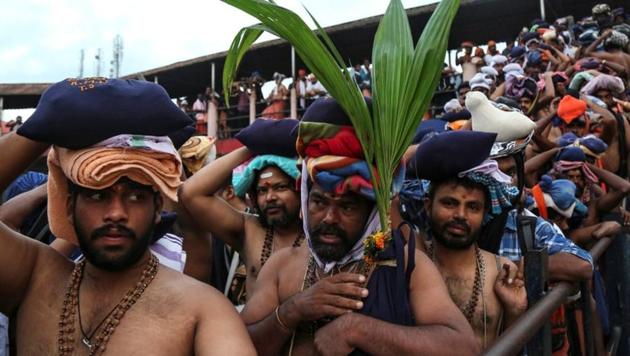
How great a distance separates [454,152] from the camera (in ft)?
8.43

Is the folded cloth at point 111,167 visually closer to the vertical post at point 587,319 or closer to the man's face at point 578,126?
the vertical post at point 587,319

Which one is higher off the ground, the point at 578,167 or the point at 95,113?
the point at 95,113

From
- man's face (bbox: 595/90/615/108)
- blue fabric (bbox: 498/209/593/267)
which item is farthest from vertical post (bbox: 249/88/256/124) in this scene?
blue fabric (bbox: 498/209/593/267)

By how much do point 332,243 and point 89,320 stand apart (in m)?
0.85

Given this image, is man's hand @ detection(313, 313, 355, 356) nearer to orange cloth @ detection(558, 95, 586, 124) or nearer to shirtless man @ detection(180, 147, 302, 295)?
shirtless man @ detection(180, 147, 302, 295)

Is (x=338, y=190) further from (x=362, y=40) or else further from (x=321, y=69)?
(x=362, y=40)

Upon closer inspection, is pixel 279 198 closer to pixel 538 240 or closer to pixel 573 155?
pixel 538 240

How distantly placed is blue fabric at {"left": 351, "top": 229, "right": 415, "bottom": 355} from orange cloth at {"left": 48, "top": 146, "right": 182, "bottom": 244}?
2.46 ft

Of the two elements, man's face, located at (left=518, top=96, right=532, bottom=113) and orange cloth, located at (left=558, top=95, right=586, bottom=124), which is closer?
orange cloth, located at (left=558, top=95, right=586, bottom=124)

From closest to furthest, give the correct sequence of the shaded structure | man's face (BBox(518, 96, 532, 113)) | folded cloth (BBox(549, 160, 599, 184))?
folded cloth (BBox(549, 160, 599, 184)) → man's face (BBox(518, 96, 532, 113)) → the shaded structure

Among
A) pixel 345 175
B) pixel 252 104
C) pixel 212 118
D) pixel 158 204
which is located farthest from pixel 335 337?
pixel 212 118

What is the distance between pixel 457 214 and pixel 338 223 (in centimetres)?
79

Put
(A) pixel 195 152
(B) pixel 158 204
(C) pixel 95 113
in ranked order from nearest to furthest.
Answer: (C) pixel 95 113 < (B) pixel 158 204 < (A) pixel 195 152

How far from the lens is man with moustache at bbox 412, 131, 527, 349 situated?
251 cm
